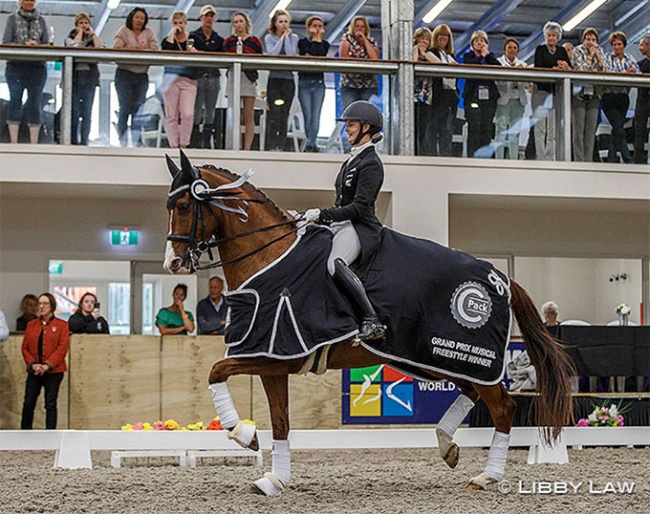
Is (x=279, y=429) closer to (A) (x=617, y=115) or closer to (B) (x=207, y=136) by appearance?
(B) (x=207, y=136)

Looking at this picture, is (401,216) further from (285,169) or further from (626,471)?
(626,471)

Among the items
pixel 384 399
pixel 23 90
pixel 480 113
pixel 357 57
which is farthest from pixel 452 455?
pixel 23 90

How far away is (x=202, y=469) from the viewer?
8.53 meters

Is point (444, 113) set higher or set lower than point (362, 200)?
higher

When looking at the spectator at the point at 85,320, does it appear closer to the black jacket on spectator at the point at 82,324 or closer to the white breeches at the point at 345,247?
the black jacket on spectator at the point at 82,324

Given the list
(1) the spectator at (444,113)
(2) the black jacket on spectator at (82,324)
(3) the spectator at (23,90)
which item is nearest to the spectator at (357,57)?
(1) the spectator at (444,113)

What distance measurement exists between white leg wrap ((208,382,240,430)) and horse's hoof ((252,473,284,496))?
0.47 metres

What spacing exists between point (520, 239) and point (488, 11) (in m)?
6.39

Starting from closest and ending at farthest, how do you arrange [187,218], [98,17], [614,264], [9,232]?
[187,218]
[9,232]
[614,264]
[98,17]

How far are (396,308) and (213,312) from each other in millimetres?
6203

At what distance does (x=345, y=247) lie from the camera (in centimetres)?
673

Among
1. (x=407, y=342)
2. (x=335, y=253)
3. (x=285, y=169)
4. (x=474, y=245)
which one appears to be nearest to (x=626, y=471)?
(x=407, y=342)

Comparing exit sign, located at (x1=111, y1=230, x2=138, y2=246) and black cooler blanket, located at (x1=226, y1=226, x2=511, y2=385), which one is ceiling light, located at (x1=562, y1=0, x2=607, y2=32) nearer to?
exit sign, located at (x1=111, y1=230, x2=138, y2=246)

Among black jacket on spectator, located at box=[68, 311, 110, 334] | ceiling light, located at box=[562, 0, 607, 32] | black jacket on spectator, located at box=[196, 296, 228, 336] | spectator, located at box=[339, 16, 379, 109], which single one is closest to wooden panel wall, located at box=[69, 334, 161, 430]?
black jacket on spectator, located at box=[68, 311, 110, 334]
